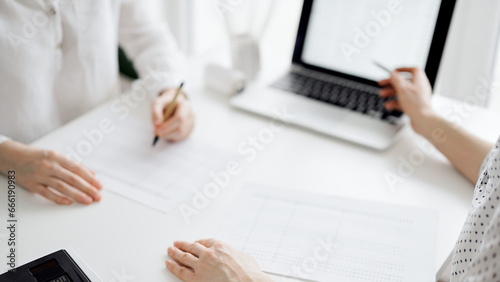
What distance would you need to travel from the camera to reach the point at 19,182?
0.99 meters

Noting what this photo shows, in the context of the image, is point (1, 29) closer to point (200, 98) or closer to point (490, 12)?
point (200, 98)

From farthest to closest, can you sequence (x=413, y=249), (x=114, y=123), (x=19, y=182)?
(x=114, y=123)
(x=19, y=182)
(x=413, y=249)

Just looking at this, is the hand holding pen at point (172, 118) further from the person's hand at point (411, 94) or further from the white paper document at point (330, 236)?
the person's hand at point (411, 94)

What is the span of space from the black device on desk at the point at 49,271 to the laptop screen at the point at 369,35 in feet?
2.90

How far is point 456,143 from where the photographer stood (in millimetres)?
1083

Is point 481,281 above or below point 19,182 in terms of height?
above

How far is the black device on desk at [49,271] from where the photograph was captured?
0.78 m

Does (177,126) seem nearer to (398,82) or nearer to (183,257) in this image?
(183,257)

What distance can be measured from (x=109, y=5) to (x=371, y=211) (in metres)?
0.84

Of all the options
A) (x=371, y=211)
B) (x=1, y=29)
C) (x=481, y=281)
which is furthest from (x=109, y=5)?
(x=481, y=281)

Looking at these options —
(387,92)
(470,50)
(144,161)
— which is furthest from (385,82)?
(144,161)

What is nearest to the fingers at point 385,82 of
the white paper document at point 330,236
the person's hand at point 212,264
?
the white paper document at point 330,236

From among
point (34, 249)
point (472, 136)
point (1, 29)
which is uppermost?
point (1, 29)

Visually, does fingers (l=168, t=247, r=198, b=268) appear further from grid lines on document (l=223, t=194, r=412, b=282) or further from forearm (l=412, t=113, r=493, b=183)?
forearm (l=412, t=113, r=493, b=183)
